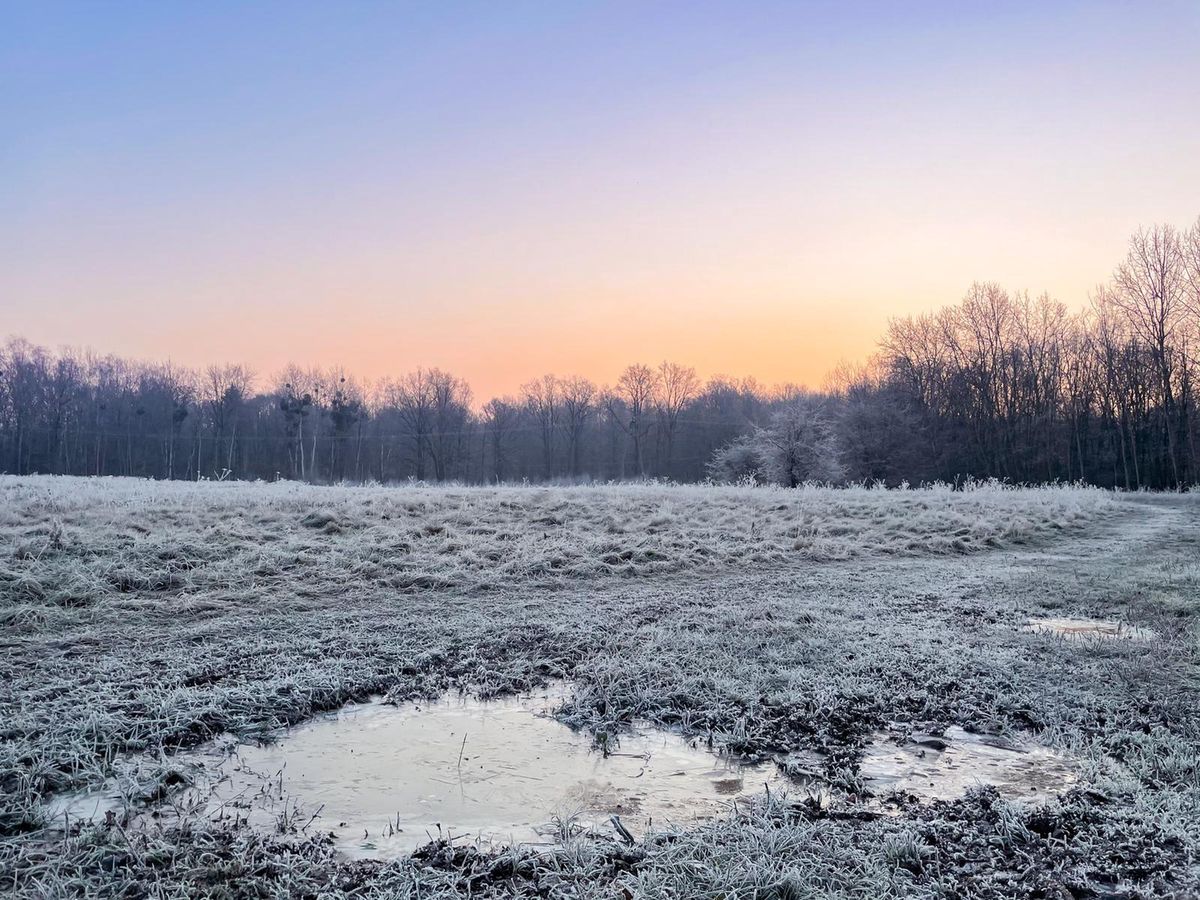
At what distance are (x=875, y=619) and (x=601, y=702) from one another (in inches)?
166

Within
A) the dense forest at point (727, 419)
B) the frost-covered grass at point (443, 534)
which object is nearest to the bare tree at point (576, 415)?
the dense forest at point (727, 419)

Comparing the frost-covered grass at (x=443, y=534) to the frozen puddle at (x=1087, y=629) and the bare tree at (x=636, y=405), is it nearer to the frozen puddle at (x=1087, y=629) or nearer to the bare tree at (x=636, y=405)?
the frozen puddle at (x=1087, y=629)

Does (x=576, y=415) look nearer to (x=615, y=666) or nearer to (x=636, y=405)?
(x=636, y=405)

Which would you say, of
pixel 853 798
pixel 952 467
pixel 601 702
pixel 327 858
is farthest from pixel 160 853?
pixel 952 467

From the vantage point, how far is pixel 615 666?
600cm

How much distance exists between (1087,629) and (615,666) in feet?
18.0

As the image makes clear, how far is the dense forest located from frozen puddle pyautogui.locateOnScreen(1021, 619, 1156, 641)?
2942 centimetres

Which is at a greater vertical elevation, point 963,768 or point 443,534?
point 443,534

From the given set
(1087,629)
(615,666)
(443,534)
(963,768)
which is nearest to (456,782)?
(615,666)

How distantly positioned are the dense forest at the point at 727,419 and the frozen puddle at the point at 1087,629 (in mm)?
29415

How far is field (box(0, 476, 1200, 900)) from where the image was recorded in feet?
9.64

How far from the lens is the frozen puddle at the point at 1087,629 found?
709 cm

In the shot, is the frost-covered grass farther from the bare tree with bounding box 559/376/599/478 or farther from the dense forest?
the bare tree with bounding box 559/376/599/478

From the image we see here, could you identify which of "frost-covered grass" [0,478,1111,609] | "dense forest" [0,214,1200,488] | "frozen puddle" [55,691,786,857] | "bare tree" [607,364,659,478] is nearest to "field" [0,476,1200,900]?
"frost-covered grass" [0,478,1111,609]
